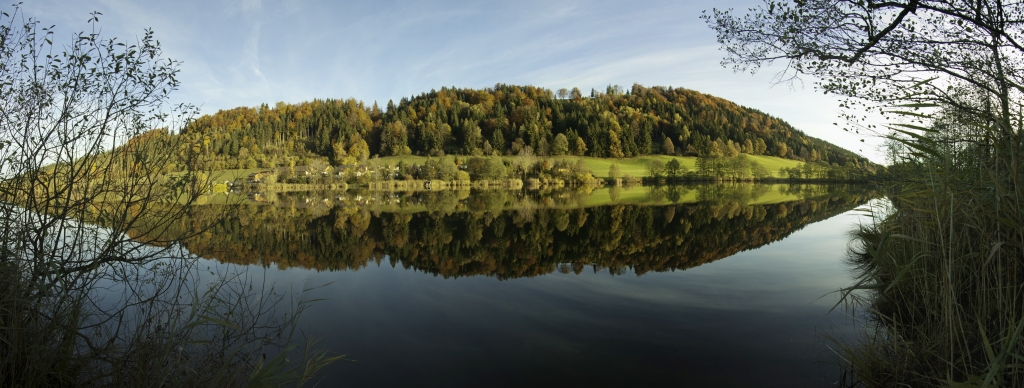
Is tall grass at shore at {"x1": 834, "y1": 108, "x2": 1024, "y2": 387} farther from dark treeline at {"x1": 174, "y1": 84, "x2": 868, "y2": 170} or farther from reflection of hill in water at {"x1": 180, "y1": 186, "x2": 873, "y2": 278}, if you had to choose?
dark treeline at {"x1": 174, "y1": 84, "x2": 868, "y2": 170}

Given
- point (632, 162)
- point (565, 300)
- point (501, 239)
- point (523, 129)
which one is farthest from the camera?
point (523, 129)

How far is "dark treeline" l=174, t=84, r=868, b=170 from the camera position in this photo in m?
104

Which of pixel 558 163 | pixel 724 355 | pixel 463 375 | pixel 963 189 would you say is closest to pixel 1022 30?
pixel 963 189

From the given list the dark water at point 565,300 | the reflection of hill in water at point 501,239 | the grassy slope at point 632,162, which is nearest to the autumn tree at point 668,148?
the grassy slope at point 632,162

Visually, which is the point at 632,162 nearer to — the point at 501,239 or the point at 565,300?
the point at 501,239

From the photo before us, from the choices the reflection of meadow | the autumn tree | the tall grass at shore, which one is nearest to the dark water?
the tall grass at shore

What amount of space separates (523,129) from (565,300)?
4028 inches

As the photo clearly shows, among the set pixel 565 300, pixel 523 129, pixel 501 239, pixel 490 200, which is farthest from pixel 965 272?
pixel 523 129

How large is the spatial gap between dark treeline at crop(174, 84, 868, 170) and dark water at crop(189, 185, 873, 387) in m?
70.2

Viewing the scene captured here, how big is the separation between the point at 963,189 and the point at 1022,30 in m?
4.97

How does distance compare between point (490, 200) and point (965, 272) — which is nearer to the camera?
point (965, 272)

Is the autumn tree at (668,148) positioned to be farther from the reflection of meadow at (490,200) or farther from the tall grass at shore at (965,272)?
the tall grass at shore at (965,272)

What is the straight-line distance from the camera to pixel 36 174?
4.37 meters

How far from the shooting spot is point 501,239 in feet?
57.6
